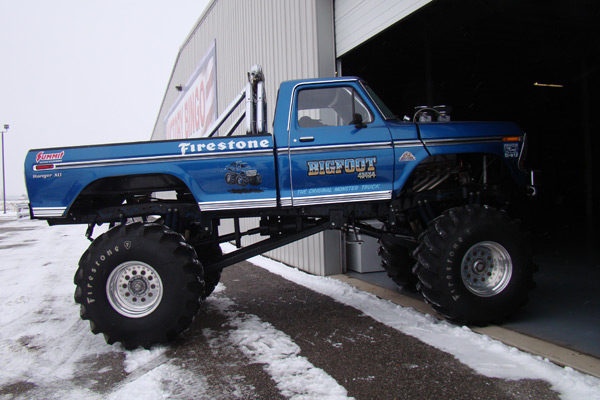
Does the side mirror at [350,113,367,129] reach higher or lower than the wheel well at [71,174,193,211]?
higher

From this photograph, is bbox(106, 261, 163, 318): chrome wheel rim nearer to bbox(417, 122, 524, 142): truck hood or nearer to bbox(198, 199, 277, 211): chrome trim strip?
bbox(198, 199, 277, 211): chrome trim strip

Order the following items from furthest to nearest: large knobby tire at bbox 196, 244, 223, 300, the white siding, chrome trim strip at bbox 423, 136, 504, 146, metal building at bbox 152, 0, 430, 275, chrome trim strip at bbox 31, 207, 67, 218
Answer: metal building at bbox 152, 0, 430, 275 → the white siding → large knobby tire at bbox 196, 244, 223, 300 → chrome trim strip at bbox 423, 136, 504, 146 → chrome trim strip at bbox 31, 207, 67, 218

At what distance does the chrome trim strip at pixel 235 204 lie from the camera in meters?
4.51

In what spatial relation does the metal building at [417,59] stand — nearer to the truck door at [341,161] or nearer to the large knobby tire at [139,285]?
the truck door at [341,161]

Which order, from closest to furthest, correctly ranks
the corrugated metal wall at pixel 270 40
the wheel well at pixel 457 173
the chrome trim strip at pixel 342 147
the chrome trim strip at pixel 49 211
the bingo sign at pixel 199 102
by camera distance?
the chrome trim strip at pixel 49 211 < the chrome trim strip at pixel 342 147 < the wheel well at pixel 457 173 < the corrugated metal wall at pixel 270 40 < the bingo sign at pixel 199 102

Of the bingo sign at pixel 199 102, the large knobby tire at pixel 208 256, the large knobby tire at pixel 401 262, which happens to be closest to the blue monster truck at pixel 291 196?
the large knobby tire at pixel 208 256

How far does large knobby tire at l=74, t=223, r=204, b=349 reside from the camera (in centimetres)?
413

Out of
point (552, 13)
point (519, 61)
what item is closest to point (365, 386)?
point (552, 13)

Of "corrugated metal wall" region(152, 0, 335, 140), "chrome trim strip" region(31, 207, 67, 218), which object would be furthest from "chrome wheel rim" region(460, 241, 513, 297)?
"chrome trim strip" region(31, 207, 67, 218)

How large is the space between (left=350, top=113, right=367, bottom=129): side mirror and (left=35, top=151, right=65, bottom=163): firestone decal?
3.10 m

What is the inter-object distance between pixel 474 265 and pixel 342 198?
5.26 feet

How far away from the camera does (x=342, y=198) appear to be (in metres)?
4.64

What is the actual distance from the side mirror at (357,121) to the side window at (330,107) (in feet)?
0.22

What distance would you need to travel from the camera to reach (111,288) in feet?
14.0
